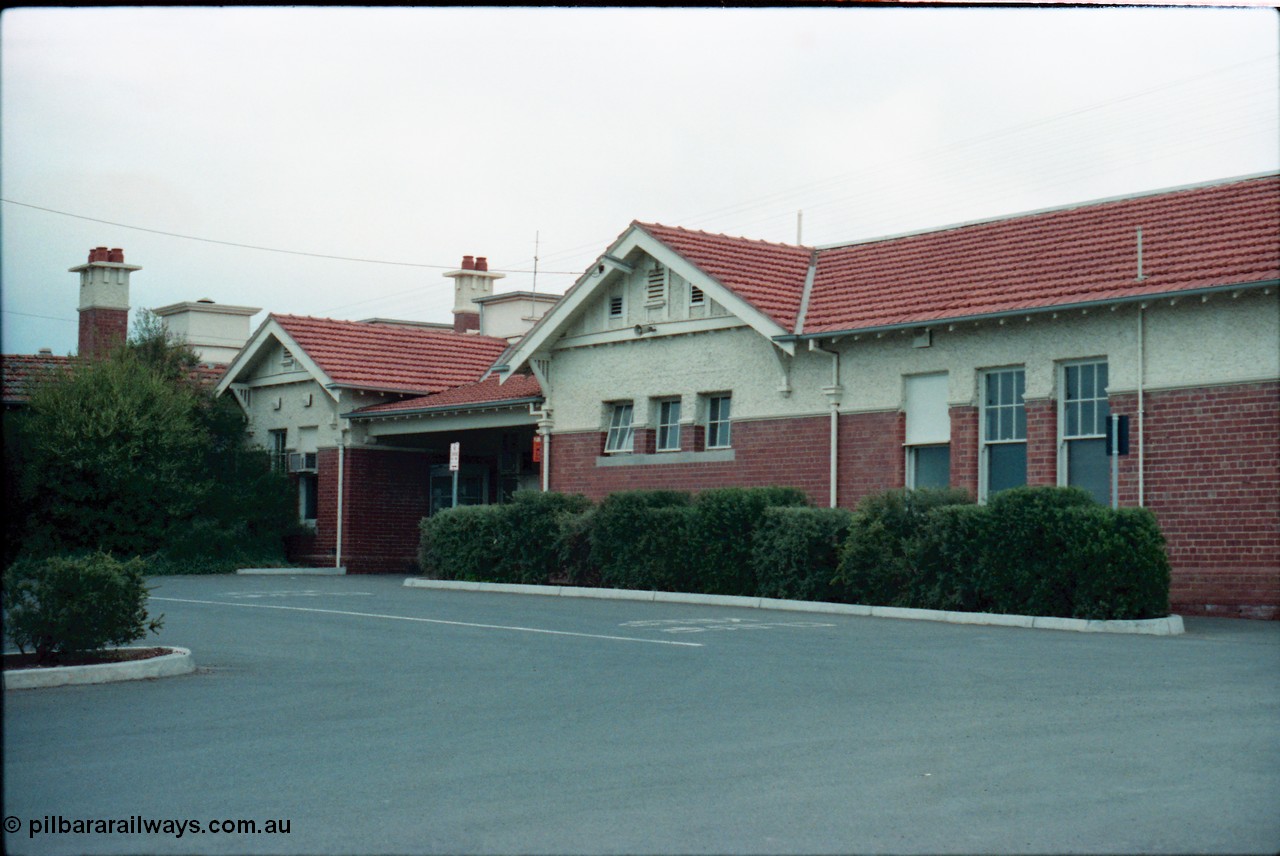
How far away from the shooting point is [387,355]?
3578cm

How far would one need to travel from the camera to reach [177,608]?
2038 cm

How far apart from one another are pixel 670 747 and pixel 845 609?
10.8 metres

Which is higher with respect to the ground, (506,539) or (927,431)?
(927,431)

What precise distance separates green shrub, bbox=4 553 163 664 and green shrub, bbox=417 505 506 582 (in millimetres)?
13215

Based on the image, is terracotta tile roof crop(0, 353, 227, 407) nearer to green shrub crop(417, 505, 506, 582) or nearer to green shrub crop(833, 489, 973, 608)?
green shrub crop(417, 505, 506, 582)

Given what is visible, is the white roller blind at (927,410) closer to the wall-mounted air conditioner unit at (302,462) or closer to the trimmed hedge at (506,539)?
the trimmed hedge at (506,539)

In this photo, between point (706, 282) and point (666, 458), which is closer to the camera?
point (706, 282)

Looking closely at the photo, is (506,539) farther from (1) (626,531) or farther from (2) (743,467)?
(2) (743,467)

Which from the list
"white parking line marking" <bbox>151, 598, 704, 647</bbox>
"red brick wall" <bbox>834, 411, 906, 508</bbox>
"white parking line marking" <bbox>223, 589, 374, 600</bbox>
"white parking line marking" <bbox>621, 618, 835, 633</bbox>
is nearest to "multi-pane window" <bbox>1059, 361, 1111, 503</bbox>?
"red brick wall" <bbox>834, 411, 906, 508</bbox>

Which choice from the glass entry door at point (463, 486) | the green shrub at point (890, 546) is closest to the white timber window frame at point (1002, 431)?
the green shrub at point (890, 546)

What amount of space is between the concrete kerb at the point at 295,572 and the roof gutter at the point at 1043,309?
1404 cm

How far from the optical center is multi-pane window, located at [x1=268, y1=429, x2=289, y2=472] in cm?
3612

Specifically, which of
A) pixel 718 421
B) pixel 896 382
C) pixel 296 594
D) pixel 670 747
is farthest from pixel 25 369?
pixel 670 747

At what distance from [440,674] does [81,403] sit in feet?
68.8
